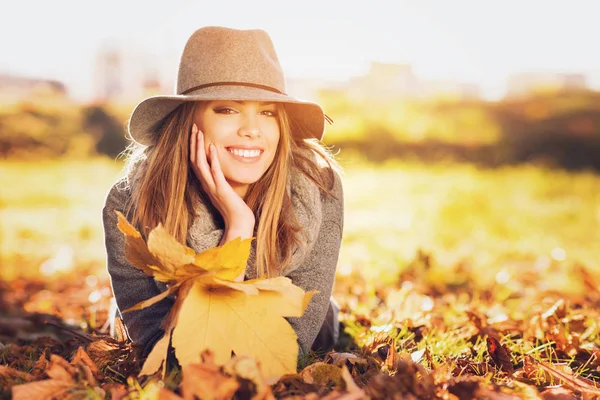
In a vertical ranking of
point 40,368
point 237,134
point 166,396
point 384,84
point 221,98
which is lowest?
point 40,368

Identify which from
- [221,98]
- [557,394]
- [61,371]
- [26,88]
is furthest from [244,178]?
[26,88]

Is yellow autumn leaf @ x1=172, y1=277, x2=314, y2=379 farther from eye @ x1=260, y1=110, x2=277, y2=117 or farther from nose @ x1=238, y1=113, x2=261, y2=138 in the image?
eye @ x1=260, y1=110, x2=277, y2=117

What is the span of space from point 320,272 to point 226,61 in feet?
3.11

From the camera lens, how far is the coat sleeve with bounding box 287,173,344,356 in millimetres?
2549

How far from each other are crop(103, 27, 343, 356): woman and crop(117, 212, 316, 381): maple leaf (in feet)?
2.50

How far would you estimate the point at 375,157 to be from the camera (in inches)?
420

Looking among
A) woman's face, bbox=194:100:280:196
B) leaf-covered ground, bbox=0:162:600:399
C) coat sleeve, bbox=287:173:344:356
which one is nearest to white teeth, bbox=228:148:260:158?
woman's face, bbox=194:100:280:196

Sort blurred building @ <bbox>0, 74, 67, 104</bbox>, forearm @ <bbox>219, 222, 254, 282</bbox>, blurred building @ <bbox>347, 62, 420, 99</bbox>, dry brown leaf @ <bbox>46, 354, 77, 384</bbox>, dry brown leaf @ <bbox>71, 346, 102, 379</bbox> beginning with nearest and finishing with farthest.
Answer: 1. dry brown leaf @ <bbox>46, 354, 77, 384</bbox>
2. dry brown leaf @ <bbox>71, 346, 102, 379</bbox>
3. forearm @ <bbox>219, 222, 254, 282</bbox>
4. blurred building @ <bbox>347, 62, 420, 99</bbox>
5. blurred building @ <bbox>0, 74, 67, 104</bbox>

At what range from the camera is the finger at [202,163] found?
2506 mm

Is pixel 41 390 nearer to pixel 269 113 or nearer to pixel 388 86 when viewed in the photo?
pixel 269 113

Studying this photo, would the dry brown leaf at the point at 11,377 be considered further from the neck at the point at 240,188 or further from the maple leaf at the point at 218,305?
the neck at the point at 240,188

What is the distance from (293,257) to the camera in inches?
101

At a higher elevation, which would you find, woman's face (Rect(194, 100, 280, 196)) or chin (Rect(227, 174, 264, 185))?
woman's face (Rect(194, 100, 280, 196))

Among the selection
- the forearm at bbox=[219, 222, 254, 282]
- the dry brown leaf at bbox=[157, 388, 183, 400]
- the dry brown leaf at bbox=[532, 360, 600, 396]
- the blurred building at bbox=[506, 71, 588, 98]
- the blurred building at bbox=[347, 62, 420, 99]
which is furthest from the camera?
the blurred building at bbox=[347, 62, 420, 99]
